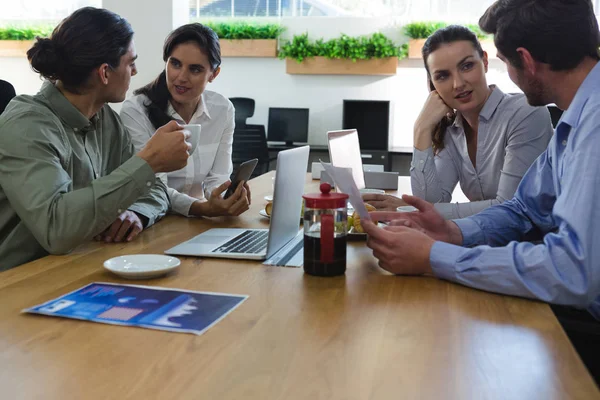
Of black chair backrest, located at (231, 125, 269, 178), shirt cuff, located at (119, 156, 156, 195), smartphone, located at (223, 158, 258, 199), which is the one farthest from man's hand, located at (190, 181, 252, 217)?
black chair backrest, located at (231, 125, 269, 178)

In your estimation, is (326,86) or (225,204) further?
(326,86)

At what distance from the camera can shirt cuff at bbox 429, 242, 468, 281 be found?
132 centimetres

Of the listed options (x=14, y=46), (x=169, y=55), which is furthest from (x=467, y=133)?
(x=14, y=46)

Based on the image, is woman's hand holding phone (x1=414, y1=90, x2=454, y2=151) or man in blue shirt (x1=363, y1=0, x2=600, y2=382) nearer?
man in blue shirt (x1=363, y1=0, x2=600, y2=382)

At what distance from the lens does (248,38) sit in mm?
6258

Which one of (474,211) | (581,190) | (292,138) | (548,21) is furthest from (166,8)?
(581,190)

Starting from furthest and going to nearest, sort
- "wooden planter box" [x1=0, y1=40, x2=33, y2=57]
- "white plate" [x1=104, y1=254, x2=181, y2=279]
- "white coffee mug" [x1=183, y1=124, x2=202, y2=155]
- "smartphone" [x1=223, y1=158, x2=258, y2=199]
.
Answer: "wooden planter box" [x1=0, y1=40, x2=33, y2=57] → "smartphone" [x1=223, y1=158, x2=258, y2=199] → "white coffee mug" [x1=183, y1=124, x2=202, y2=155] → "white plate" [x1=104, y1=254, x2=181, y2=279]

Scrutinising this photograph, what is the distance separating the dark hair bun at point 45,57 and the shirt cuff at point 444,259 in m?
1.16

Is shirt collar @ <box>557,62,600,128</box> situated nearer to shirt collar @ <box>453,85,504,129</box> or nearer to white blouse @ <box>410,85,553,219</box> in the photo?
white blouse @ <box>410,85,553,219</box>

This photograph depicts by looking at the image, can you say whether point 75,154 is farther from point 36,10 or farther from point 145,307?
point 36,10

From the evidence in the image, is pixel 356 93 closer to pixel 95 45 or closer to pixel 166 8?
pixel 166 8

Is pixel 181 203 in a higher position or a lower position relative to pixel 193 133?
lower

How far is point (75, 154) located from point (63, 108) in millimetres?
131

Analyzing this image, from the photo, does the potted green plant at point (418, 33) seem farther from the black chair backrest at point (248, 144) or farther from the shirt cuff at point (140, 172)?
the shirt cuff at point (140, 172)
